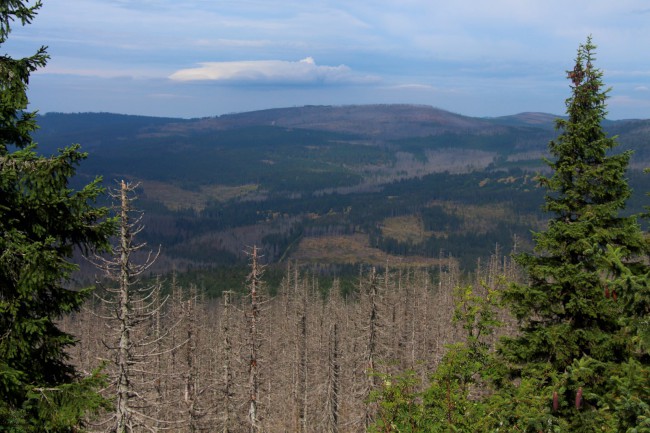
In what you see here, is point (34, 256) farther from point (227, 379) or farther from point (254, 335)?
point (227, 379)

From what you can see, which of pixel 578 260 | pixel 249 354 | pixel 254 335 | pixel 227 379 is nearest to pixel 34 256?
pixel 578 260

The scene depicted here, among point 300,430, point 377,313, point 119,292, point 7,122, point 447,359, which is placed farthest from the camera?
point 300,430

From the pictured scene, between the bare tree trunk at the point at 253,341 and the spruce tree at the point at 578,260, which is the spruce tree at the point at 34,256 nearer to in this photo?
the spruce tree at the point at 578,260

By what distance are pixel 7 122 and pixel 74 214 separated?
7.14ft

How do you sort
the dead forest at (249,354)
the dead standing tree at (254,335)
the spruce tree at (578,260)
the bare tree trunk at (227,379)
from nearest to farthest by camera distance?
the spruce tree at (578,260)
the dead forest at (249,354)
the dead standing tree at (254,335)
the bare tree trunk at (227,379)

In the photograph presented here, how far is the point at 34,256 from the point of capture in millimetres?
8492

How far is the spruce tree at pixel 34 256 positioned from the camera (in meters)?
8.59

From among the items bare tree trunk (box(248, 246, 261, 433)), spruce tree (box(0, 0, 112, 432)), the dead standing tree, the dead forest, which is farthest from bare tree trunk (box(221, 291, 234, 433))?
spruce tree (box(0, 0, 112, 432))

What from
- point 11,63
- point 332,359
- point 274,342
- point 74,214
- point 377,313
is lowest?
point 274,342

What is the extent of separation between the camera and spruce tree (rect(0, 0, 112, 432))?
8.59 m

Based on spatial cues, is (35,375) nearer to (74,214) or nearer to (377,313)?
(74,214)

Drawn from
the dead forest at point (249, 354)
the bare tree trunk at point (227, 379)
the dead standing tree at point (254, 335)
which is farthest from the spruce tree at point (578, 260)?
the bare tree trunk at point (227, 379)

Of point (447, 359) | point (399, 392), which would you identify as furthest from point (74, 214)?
point (447, 359)

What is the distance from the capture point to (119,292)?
1381 centimetres
